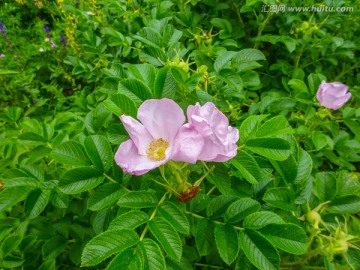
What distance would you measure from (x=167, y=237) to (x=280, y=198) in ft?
1.05

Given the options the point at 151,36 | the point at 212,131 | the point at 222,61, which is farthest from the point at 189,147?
the point at 151,36

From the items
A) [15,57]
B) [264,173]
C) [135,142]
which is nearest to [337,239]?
[264,173]

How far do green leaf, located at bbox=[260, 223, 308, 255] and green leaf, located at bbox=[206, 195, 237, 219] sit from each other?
11 cm

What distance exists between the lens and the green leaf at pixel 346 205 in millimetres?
839

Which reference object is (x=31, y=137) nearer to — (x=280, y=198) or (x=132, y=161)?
(x=132, y=161)

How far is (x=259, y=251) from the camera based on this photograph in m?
0.66

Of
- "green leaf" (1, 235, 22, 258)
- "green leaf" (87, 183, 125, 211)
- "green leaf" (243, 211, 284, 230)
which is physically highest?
"green leaf" (87, 183, 125, 211)

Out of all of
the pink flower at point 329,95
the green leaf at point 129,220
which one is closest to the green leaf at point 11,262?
the green leaf at point 129,220

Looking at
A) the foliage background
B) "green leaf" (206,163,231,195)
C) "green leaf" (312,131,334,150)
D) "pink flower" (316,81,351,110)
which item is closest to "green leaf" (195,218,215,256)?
the foliage background

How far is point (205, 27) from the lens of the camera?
5.80ft

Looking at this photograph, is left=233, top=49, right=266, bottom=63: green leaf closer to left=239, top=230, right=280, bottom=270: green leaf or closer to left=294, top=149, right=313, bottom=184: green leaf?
left=294, top=149, right=313, bottom=184: green leaf

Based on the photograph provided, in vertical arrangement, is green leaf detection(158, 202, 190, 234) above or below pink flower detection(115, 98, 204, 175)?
below

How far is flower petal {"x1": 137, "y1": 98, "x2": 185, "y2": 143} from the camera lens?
66cm

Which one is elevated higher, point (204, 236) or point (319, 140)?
point (204, 236)
